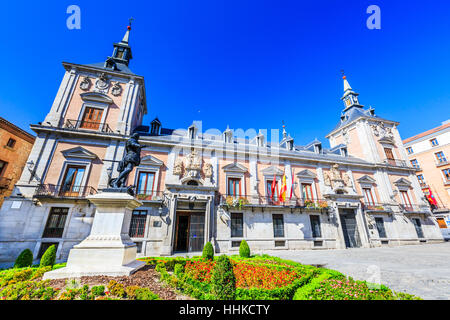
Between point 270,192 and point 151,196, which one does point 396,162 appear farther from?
point 151,196

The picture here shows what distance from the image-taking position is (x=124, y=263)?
5.57 meters

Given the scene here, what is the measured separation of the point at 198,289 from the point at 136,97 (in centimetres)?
1894

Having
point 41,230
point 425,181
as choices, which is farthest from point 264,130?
point 425,181

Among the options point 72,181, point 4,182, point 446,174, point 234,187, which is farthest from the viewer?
point 446,174

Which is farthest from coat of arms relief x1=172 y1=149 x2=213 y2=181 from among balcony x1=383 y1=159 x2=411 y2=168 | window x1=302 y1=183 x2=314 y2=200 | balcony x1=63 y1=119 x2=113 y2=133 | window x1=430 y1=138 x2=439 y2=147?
window x1=430 y1=138 x2=439 y2=147

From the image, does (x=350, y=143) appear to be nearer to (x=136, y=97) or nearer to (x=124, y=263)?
(x=136, y=97)

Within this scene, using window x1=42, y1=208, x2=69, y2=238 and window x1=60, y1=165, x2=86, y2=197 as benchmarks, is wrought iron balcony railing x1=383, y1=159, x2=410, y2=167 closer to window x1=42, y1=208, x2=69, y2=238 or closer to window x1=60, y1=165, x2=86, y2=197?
window x1=60, y1=165, x2=86, y2=197

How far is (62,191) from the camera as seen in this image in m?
13.7

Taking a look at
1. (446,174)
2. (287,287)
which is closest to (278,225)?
(287,287)

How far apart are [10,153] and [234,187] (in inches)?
903

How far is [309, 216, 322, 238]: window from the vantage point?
1758cm

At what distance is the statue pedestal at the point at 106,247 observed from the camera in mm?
5078

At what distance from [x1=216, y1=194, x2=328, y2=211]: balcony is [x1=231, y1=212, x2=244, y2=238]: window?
32.6 inches

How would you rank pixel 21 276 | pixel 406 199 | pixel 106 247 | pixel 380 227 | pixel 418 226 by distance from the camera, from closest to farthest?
pixel 21 276 < pixel 106 247 < pixel 380 227 < pixel 418 226 < pixel 406 199
